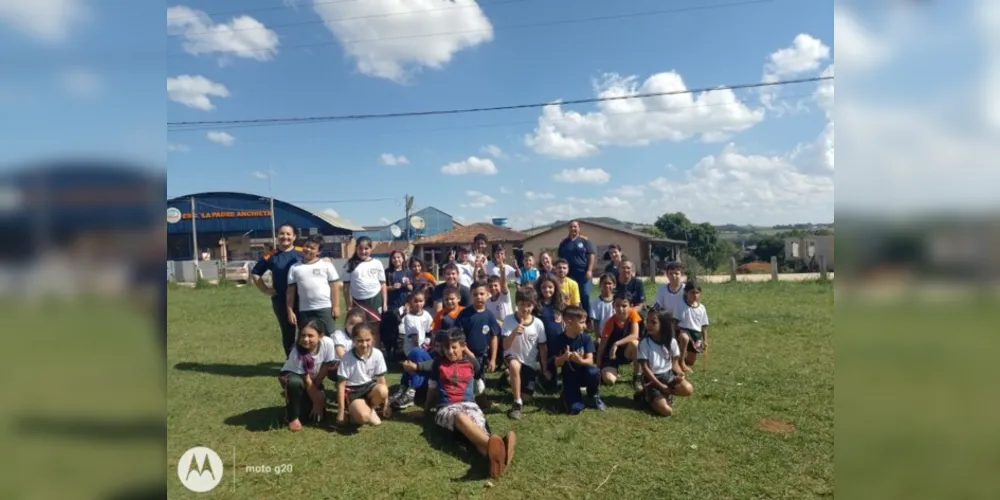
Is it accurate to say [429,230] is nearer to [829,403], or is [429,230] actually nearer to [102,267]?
[102,267]

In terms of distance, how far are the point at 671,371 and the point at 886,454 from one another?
1.79 m

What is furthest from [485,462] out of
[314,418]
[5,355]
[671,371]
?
[5,355]

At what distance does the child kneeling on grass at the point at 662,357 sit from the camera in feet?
14.7

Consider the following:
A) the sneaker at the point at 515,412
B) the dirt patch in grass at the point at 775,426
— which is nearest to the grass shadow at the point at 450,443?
the sneaker at the point at 515,412

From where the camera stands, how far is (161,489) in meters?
3.47

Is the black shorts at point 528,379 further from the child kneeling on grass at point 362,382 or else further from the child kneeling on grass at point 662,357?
the child kneeling on grass at point 362,382

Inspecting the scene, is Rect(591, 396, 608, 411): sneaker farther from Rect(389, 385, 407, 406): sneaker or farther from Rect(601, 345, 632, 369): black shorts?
Rect(389, 385, 407, 406): sneaker

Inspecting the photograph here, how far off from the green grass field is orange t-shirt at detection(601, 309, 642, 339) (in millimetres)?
544

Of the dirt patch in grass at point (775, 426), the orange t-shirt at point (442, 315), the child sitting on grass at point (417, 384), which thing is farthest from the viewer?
the orange t-shirt at point (442, 315)

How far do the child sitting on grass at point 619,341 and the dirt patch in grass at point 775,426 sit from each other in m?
1.08

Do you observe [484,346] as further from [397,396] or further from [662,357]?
[662,357]

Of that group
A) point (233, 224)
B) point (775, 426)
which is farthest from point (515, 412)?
point (233, 224)

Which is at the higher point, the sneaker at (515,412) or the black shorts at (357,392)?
the black shorts at (357,392)

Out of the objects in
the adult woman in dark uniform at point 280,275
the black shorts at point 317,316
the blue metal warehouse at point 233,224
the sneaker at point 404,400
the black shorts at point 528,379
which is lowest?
the sneaker at point 404,400
